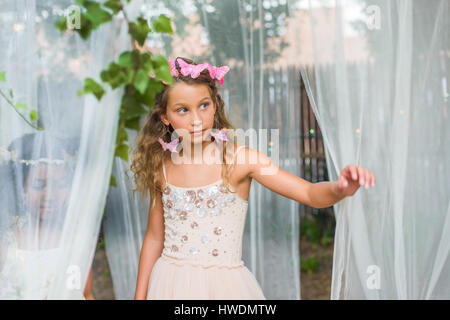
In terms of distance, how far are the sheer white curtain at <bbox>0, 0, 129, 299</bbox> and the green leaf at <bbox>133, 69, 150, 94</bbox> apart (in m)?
0.23

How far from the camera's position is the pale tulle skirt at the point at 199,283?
1.87 metres

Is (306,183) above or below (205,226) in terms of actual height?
above

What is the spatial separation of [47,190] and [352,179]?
3.77ft

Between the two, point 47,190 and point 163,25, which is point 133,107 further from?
point 47,190

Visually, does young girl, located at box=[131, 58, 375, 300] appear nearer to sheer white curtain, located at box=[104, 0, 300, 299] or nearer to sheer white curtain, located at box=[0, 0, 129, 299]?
sheer white curtain, located at box=[0, 0, 129, 299]

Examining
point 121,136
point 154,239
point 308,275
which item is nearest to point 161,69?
point 121,136

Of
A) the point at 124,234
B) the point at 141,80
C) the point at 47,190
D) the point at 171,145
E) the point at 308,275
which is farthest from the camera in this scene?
the point at 308,275

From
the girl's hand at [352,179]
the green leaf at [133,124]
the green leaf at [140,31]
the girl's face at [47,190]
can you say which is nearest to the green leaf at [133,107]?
the green leaf at [133,124]

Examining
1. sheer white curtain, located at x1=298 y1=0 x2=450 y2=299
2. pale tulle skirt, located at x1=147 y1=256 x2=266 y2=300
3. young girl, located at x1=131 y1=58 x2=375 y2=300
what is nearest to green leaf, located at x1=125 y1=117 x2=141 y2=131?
young girl, located at x1=131 y1=58 x2=375 y2=300

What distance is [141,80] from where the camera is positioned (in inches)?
53.0

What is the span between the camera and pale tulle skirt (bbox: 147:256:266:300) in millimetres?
1868

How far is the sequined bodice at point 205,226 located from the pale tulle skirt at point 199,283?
33 millimetres

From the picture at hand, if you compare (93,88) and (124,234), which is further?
(124,234)

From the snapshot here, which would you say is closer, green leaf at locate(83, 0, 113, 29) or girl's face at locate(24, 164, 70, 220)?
green leaf at locate(83, 0, 113, 29)
